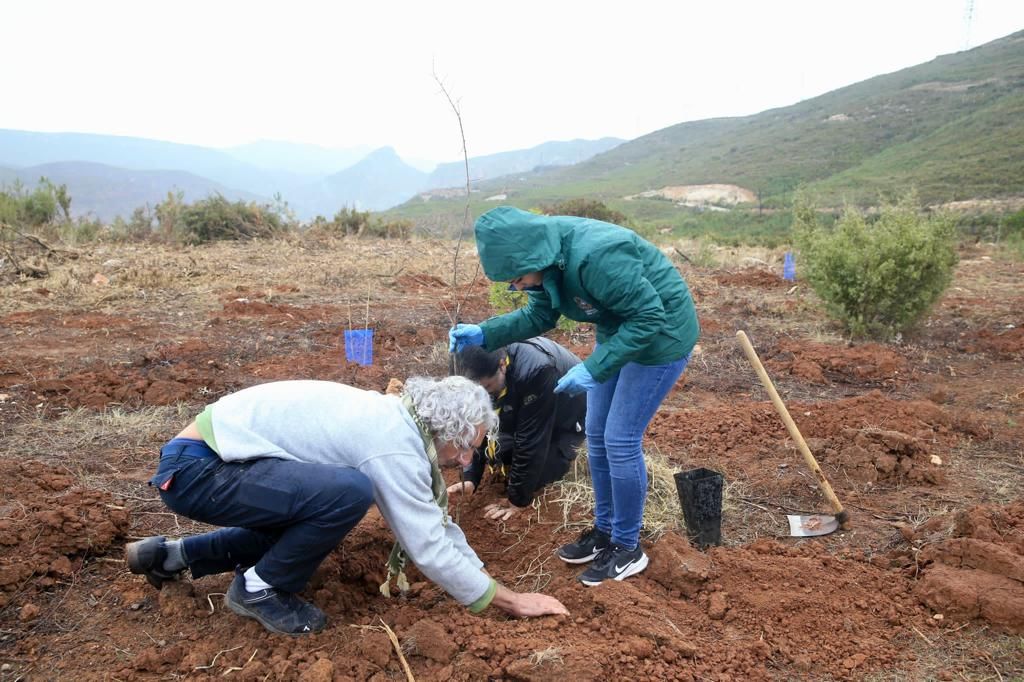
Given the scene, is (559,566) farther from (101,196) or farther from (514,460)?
(101,196)

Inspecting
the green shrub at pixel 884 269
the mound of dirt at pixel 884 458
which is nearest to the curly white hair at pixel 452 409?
the mound of dirt at pixel 884 458

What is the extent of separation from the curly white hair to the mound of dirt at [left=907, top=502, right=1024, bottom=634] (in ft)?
5.80

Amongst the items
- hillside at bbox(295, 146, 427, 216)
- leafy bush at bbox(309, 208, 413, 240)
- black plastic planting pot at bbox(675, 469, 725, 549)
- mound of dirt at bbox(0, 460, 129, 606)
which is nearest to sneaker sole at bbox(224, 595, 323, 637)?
mound of dirt at bbox(0, 460, 129, 606)

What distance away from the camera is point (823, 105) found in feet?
186

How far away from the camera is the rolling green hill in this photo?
91.1 feet

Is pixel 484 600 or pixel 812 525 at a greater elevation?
pixel 484 600

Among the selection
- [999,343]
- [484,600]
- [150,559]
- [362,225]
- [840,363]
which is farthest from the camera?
[362,225]

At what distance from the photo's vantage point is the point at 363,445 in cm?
208

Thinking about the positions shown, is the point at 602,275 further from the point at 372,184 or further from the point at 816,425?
the point at 372,184

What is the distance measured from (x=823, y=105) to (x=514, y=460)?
2477 inches

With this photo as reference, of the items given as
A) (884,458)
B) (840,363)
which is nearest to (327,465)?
(884,458)

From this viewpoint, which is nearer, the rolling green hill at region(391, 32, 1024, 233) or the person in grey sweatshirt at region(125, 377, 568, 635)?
the person in grey sweatshirt at region(125, 377, 568, 635)

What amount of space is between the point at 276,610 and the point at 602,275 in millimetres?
1589

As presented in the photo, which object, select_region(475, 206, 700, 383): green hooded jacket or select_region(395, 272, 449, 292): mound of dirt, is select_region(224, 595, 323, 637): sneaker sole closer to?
select_region(475, 206, 700, 383): green hooded jacket
